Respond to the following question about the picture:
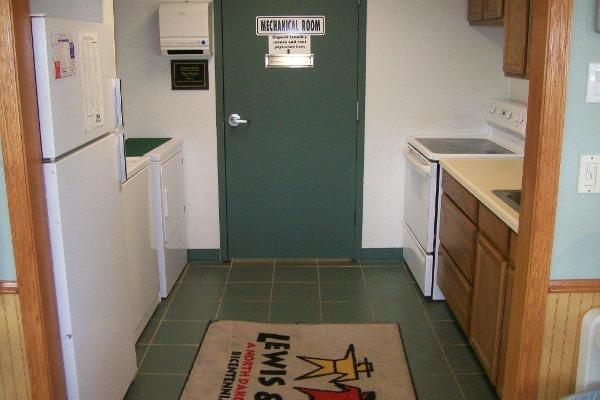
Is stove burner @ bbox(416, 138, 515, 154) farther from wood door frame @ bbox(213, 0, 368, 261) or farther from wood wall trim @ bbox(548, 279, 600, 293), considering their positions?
wood wall trim @ bbox(548, 279, 600, 293)

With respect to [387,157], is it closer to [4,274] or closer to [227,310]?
[227,310]

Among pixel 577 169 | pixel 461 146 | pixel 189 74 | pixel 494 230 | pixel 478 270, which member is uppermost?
pixel 189 74

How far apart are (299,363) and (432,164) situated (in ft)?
4.78

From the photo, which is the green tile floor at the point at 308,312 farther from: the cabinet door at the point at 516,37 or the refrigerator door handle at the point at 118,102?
the cabinet door at the point at 516,37

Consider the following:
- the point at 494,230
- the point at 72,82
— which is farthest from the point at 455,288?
the point at 72,82

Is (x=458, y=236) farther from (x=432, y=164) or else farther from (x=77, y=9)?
(x=77, y=9)

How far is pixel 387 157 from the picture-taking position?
4.56 metres

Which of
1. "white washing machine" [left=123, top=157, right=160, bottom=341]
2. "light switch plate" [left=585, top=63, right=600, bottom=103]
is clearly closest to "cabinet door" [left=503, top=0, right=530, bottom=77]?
"light switch plate" [left=585, top=63, right=600, bottom=103]

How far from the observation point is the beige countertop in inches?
104

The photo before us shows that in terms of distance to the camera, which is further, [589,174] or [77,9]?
[77,9]

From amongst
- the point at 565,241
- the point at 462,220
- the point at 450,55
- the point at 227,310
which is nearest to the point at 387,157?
the point at 450,55

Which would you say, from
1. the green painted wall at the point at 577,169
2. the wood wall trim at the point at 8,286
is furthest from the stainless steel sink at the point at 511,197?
the wood wall trim at the point at 8,286

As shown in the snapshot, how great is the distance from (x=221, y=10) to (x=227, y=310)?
2.06 m

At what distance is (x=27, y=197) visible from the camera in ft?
6.07
